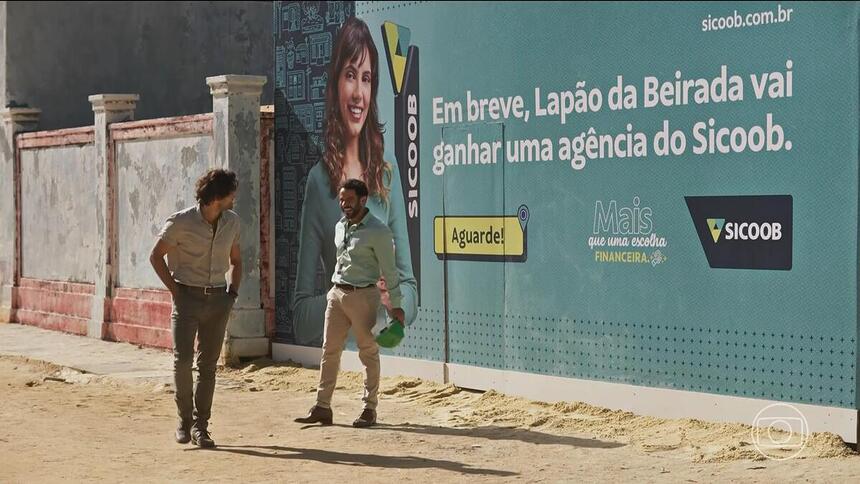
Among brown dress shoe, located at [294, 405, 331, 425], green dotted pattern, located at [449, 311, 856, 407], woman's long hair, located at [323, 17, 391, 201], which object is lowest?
brown dress shoe, located at [294, 405, 331, 425]

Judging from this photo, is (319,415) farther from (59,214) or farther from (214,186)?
(59,214)

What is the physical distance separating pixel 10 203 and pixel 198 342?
36.9ft

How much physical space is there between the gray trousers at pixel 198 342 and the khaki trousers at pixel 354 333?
974mm

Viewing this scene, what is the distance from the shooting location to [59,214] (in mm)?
18672

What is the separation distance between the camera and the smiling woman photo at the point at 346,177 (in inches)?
511

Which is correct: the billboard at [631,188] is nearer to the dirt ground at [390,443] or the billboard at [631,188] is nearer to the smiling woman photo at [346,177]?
the smiling woman photo at [346,177]

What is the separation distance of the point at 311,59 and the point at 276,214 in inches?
66.9

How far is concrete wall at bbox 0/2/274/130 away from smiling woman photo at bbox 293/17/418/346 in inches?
338

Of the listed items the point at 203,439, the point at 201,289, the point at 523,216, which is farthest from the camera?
the point at 523,216

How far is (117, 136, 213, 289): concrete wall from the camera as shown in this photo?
15289 mm

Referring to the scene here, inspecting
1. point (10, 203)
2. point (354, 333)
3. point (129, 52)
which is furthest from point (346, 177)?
point (129, 52)

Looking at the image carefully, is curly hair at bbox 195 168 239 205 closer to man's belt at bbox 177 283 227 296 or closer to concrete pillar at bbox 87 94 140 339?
man's belt at bbox 177 283 227 296

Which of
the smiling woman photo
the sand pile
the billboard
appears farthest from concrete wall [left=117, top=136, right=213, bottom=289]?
the sand pile

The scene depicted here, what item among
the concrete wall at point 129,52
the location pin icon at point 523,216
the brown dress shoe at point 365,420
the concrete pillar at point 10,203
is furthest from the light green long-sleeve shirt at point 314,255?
Answer: the concrete wall at point 129,52
